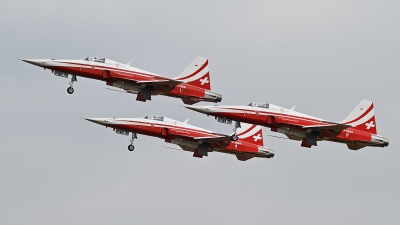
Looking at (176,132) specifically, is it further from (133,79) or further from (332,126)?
(332,126)

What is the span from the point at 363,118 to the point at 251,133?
12.3 metres

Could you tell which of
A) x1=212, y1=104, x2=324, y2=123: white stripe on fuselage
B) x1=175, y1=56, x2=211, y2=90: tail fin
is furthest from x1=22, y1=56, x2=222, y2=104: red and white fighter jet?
x1=212, y1=104, x2=324, y2=123: white stripe on fuselage

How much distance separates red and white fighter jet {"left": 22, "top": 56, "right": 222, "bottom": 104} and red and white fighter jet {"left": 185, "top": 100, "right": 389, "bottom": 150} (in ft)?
7.37

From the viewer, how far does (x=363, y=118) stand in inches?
5950

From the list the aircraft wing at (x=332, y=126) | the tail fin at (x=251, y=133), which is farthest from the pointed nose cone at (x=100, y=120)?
the aircraft wing at (x=332, y=126)

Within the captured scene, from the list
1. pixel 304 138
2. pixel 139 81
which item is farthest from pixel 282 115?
pixel 139 81

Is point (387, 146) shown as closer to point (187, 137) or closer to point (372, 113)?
point (372, 113)

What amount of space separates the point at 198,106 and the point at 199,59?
7.24 meters

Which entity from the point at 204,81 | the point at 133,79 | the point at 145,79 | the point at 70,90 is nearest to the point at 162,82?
the point at 145,79

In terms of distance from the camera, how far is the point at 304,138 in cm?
14925

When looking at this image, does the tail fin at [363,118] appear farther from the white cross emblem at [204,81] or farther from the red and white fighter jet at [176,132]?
the white cross emblem at [204,81]

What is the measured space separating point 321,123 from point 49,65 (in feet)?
82.4

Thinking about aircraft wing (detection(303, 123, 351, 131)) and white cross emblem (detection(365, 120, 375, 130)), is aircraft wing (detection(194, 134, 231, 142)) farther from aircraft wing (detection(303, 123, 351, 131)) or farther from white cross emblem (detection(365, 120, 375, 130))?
white cross emblem (detection(365, 120, 375, 130))

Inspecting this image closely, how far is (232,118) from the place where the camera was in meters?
147
